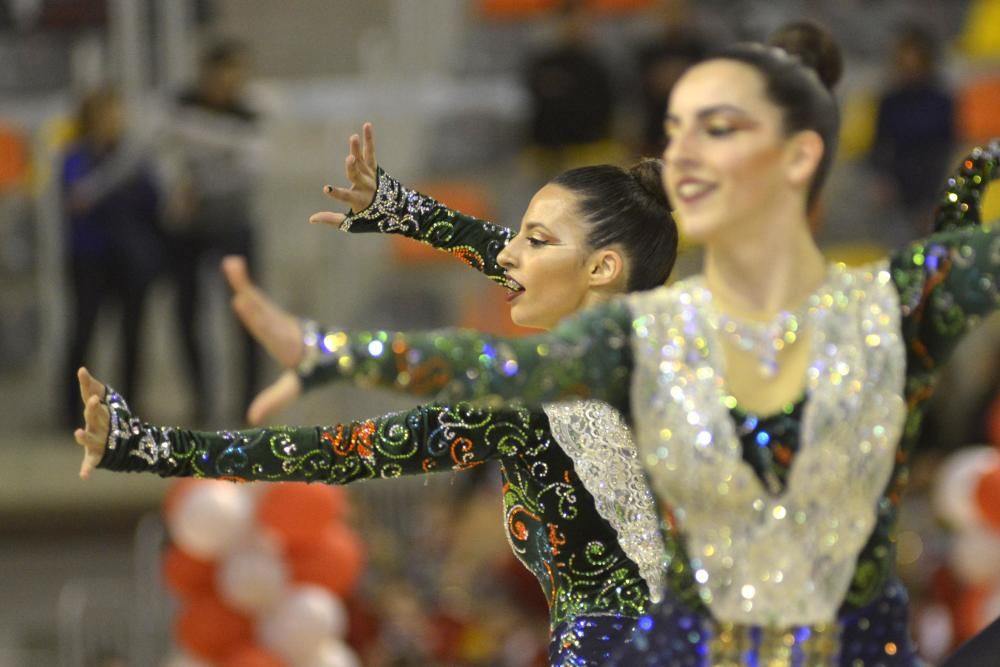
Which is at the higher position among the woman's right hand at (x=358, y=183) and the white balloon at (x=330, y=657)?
the woman's right hand at (x=358, y=183)

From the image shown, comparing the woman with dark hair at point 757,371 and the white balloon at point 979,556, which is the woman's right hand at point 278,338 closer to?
the woman with dark hair at point 757,371

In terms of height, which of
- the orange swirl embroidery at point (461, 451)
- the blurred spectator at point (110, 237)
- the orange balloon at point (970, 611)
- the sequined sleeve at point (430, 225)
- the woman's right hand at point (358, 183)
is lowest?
the orange balloon at point (970, 611)

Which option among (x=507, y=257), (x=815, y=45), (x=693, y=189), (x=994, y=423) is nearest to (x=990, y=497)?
(x=994, y=423)

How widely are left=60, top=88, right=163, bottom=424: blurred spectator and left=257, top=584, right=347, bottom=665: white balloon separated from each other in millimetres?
1812

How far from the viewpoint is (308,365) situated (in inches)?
86.0

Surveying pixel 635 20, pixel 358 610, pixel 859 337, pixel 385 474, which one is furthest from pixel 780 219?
pixel 635 20

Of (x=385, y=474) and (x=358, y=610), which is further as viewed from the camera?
(x=358, y=610)

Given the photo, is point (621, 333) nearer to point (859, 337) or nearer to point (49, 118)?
point (859, 337)

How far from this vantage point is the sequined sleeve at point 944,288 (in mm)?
2244

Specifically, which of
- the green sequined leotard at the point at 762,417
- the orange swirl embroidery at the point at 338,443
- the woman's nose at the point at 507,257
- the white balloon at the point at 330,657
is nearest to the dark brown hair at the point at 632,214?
the woman's nose at the point at 507,257

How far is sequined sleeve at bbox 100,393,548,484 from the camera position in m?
2.81

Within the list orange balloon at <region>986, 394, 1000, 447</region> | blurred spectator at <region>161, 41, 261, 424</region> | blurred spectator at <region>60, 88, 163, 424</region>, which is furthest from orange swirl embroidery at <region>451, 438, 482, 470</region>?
blurred spectator at <region>60, 88, 163, 424</region>

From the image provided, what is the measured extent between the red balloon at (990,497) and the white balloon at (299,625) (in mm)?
2297

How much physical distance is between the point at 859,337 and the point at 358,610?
4.62m
